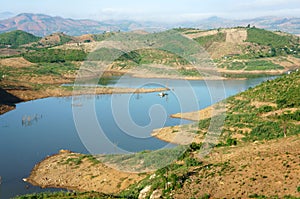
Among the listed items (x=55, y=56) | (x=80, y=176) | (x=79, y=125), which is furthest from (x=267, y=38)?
(x=80, y=176)

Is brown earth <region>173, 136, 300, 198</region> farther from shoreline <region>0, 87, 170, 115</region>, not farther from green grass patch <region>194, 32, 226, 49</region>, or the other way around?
green grass patch <region>194, 32, 226, 49</region>

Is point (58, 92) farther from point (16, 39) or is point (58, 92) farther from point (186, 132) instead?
point (16, 39)

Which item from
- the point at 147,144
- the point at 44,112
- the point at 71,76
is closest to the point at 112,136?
the point at 147,144

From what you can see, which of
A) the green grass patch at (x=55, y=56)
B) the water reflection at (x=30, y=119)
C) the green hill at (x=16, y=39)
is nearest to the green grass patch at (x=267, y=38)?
the green grass patch at (x=55, y=56)

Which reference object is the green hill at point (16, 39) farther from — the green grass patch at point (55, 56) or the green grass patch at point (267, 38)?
the green grass patch at point (267, 38)

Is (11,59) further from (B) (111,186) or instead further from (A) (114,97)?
(B) (111,186)
